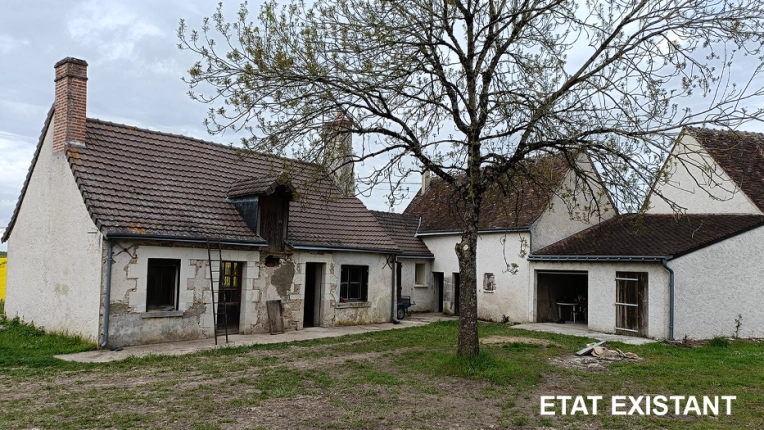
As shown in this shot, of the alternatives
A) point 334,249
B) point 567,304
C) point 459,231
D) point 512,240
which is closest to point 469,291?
point 334,249

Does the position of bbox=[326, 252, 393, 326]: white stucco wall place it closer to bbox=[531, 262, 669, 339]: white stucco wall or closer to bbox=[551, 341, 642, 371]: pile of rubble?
bbox=[531, 262, 669, 339]: white stucco wall

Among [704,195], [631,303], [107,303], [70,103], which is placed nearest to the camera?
[107,303]

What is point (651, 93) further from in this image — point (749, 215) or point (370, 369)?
point (749, 215)

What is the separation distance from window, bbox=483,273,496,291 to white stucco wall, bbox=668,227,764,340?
277 inches

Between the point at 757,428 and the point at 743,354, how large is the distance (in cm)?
755

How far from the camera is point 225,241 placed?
14.6 metres

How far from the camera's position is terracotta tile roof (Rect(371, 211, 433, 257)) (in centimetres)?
2434

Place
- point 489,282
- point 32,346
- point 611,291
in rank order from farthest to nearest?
point 489,282 → point 611,291 → point 32,346

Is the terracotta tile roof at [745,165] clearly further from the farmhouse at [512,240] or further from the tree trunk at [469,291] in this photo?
the tree trunk at [469,291]

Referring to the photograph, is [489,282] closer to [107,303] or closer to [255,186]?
[255,186]

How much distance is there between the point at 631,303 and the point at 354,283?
27.5ft

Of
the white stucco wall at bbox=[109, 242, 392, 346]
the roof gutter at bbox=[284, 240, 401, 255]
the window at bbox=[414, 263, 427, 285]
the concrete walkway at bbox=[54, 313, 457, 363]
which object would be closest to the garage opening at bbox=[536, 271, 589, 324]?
the concrete walkway at bbox=[54, 313, 457, 363]

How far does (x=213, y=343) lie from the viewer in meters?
13.9

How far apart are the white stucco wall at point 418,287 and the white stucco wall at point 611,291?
225 inches
